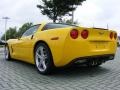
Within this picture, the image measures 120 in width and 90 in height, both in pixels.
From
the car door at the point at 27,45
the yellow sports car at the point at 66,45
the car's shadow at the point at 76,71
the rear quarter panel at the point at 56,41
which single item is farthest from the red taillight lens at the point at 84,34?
the car door at the point at 27,45

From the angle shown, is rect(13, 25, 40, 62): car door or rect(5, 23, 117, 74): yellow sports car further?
rect(13, 25, 40, 62): car door

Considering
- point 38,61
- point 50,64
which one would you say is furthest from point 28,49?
point 50,64

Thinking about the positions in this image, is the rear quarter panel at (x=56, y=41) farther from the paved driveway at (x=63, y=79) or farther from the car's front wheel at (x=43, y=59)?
the paved driveway at (x=63, y=79)

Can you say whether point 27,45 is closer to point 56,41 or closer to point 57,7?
point 56,41

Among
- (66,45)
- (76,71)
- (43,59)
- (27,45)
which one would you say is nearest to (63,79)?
(66,45)

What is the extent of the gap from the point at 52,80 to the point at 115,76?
1.42 meters

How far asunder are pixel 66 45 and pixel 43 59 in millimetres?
1008

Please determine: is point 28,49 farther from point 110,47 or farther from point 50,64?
point 110,47

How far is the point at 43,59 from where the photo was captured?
725 cm

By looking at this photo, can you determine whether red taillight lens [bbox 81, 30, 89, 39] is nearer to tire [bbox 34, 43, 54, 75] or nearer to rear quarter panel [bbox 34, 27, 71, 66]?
rear quarter panel [bbox 34, 27, 71, 66]

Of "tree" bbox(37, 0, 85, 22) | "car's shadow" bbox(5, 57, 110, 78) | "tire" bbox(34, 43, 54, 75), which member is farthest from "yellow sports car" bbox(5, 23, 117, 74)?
"tree" bbox(37, 0, 85, 22)

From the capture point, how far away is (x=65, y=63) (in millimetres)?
6598

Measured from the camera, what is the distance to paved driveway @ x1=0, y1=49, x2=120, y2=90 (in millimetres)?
5809

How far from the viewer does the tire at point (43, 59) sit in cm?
696
